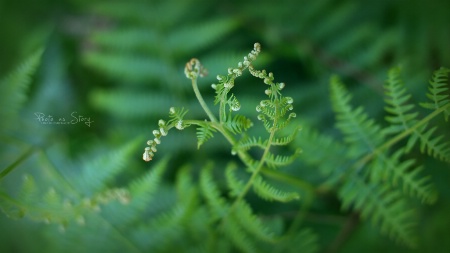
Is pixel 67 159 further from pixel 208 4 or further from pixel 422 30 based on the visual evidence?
pixel 422 30

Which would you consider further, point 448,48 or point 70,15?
point 70,15

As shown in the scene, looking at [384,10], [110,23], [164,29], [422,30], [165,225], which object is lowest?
[165,225]

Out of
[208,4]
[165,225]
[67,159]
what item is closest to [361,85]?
[208,4]

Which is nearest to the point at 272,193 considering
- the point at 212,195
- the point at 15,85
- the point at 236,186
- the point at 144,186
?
the point at 236,186

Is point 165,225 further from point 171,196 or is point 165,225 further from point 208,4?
point 208,4

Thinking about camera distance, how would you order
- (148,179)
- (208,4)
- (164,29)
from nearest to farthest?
(148,179)
(164,29)
(208,4)

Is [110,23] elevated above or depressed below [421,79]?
above

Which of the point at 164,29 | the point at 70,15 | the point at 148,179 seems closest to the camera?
the point at 148,179
